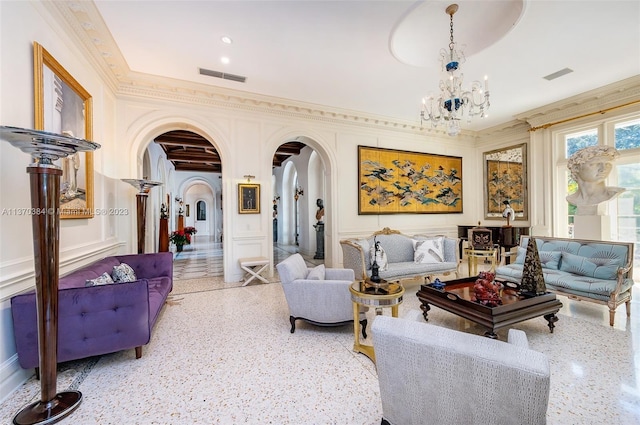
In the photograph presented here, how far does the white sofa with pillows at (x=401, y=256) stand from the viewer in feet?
14.2

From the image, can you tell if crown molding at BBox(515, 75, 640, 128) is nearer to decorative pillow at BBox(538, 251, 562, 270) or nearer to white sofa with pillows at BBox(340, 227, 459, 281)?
decorative pillow at BBox(538, 251, 562, 270)

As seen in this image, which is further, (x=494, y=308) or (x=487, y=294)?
(x=487, y=294)

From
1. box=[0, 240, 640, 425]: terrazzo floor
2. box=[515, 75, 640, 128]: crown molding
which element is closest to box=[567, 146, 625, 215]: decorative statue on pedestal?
box=[515, 75, 640, 128]: crown molding

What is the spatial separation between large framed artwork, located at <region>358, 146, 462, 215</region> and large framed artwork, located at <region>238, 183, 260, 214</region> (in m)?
2.42

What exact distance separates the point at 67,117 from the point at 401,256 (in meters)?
5.12

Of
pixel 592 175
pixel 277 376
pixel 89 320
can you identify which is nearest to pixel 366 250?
pixel 277 376

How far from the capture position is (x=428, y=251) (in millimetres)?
4879

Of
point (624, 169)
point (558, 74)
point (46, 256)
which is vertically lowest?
point (46, 256)

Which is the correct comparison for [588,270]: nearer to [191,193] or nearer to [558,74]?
[558,74]

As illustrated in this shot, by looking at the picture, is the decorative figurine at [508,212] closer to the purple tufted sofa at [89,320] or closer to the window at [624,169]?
the window at [624,169]

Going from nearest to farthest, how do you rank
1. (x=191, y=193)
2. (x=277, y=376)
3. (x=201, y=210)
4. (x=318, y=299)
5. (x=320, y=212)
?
(x=277, y=376) → (x=318, y=299) → (x=320, y=212) → (x=191, y=193) → (x=201, y=210)

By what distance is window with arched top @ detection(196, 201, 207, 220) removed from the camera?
18.1m

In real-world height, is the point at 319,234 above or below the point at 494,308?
above

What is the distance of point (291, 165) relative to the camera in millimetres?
11086
